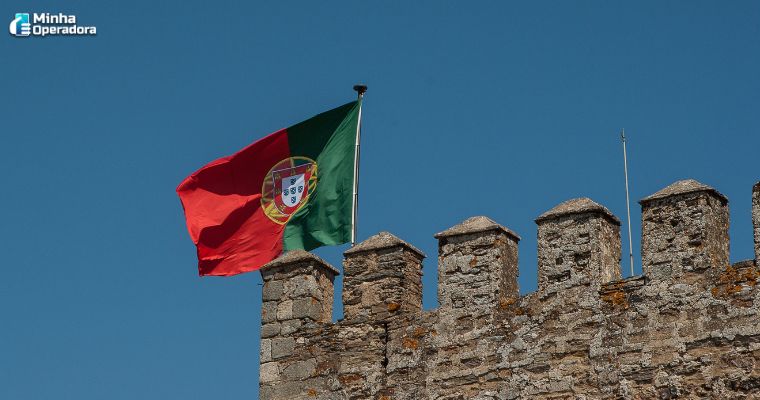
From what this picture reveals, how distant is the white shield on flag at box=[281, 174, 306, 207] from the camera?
26578 millimetres

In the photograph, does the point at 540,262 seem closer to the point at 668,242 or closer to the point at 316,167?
the point at 668,242

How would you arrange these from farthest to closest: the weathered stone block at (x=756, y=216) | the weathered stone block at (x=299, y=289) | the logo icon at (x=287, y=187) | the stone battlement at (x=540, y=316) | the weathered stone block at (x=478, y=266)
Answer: the logo icon at (x=287, y=187), the weathered stone block at (x=299, y=289), the weathered stone block at (x=478, y=266), the stone battlement at (x=540, y=316), the weathered stone block at (x=756, y=216)

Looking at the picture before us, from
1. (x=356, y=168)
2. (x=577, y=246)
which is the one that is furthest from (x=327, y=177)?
(x=577, y=246)

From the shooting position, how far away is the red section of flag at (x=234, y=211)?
26.6m

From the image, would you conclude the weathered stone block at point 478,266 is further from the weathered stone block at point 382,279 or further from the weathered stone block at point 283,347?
the weathered stone block at point 283,347

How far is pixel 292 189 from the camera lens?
87.6 ft

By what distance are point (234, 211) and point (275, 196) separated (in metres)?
0.58

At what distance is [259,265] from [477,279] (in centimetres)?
385

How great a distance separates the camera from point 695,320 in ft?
71.4

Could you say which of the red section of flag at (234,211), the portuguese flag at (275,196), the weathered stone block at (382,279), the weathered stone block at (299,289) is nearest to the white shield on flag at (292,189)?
the portuguese flag at (275,196)

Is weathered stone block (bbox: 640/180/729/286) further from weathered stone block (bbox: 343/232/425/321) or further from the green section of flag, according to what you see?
the green section of flag

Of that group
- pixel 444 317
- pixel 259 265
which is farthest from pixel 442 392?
pixel 259 265

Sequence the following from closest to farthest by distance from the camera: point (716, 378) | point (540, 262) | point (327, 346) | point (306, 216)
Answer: point (716, 378)
point (540, 262)
point (327, 346)
point (306, 216)

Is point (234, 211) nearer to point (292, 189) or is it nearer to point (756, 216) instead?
point (292, 189)
